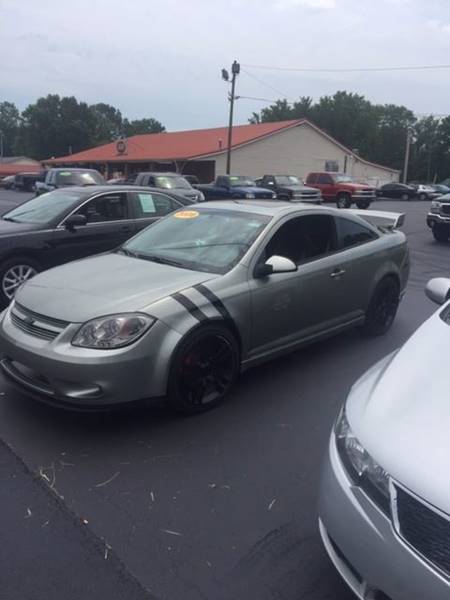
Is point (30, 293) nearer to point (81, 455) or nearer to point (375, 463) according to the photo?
point (81, 455)

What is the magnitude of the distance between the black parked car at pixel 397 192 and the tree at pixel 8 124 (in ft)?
313

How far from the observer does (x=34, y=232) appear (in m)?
6.74

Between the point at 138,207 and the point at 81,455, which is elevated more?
the point at 138,207

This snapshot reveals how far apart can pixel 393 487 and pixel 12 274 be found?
569 centimetres

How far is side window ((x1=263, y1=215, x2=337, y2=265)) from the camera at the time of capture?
15.1ft

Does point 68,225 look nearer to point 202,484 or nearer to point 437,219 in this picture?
point 202,484

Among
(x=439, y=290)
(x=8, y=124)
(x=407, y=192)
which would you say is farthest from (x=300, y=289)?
(x=8, y=124)

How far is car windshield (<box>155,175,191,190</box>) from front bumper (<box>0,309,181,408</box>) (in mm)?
15849

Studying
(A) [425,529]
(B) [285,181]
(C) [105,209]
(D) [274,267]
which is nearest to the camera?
(A) [425,529]

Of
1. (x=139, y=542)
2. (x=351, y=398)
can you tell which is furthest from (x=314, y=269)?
(x=139, y=542)

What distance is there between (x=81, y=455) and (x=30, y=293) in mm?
1296

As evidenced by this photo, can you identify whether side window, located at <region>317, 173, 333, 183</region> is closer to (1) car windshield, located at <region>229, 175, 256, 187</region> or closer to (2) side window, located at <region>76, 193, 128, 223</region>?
(1) car windshield, located at <region>229, 175, 256, 187</region>

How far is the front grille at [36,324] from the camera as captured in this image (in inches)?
139

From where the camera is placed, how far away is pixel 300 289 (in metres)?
4.57
